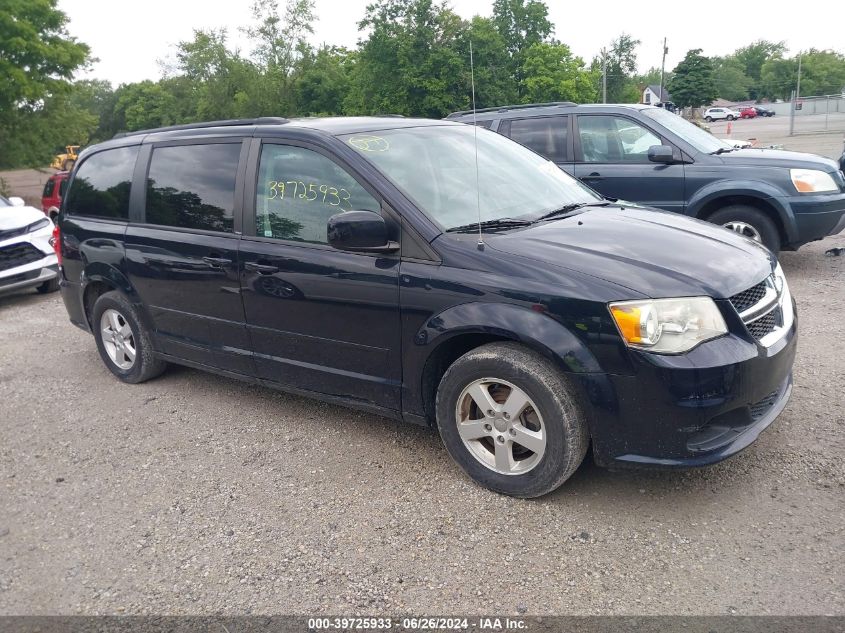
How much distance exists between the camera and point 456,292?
340cm

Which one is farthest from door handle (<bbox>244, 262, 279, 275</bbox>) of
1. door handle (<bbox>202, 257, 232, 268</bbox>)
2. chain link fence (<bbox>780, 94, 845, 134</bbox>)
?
chain link fence (<bbox>780, 94, 845, 134</bbox>)

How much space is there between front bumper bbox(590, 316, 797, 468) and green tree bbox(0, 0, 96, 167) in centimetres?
2286

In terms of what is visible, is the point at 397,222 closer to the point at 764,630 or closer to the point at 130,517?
the point at 130,517

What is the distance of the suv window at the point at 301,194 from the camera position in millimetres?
3852

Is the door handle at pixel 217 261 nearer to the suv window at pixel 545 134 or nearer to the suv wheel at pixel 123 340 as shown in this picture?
the suv wheel at pixel 123 340

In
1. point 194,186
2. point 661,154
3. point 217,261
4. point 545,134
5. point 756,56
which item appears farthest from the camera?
point 756,56

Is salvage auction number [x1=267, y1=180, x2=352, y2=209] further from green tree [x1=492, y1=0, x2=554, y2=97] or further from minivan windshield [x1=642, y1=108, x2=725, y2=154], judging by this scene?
green tree [x1=492, y1=0, x2=554, y2=97]

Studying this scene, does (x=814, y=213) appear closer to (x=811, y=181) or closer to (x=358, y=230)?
(x=811, y=181)

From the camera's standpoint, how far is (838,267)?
25.6ft

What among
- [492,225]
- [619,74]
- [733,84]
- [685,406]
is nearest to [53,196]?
[492,225]

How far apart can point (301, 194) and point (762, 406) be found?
8.56 ft

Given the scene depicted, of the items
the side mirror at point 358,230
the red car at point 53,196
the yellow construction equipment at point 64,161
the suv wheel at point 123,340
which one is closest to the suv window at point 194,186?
the suv wheel at point 123,340

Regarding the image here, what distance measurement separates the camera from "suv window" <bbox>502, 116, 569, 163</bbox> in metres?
8.10

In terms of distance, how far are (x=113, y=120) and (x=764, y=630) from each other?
336ft
